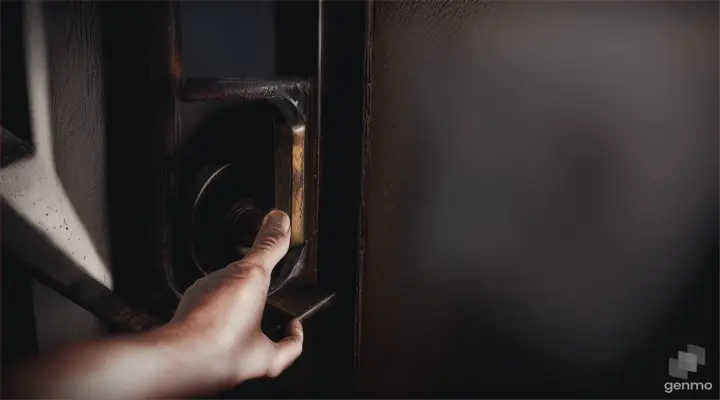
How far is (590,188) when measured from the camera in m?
0.75

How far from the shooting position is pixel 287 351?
697mm

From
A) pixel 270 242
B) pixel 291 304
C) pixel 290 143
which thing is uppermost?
pixel 290 143

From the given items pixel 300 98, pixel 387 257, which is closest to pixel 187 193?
pixel 300 98

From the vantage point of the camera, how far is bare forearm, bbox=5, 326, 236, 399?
0.48 metres

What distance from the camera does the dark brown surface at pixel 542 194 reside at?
0.69m

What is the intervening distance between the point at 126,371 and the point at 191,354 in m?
0.06

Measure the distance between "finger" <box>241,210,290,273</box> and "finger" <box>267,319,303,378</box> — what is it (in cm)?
10

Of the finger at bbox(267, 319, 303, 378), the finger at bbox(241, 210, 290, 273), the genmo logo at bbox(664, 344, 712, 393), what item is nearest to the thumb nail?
the finger at bbox(241, 210, 290, 273)

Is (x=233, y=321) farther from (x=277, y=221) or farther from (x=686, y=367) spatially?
(x=686, y=367)

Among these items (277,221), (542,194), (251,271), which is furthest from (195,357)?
(542,194)

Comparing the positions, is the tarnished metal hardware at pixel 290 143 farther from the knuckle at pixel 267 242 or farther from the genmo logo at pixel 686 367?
the genmo logo at pixel 686 367

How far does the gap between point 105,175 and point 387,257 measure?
0.42 metres

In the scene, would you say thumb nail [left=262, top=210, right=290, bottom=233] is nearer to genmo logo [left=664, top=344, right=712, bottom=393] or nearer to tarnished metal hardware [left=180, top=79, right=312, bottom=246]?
tarnished metal hardware [left=180, top=79, right=312, bottom=246]

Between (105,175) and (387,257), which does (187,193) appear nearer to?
(105,175)
